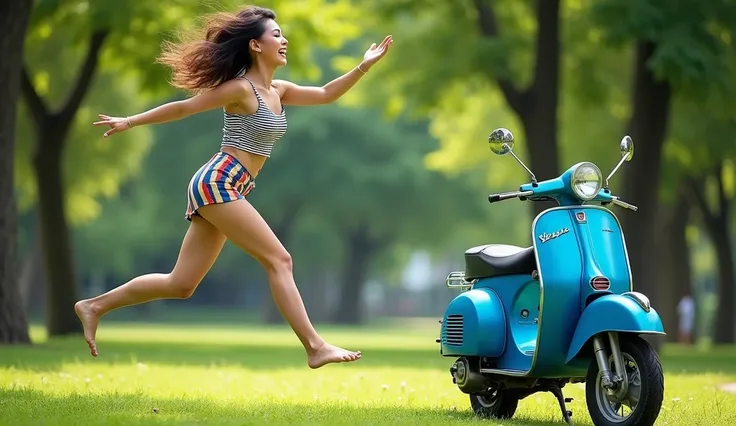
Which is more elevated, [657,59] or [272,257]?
[657,59]

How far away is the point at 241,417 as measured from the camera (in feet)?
23.0

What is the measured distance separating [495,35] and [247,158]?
13.3 metres

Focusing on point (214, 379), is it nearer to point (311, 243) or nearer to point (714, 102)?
point (714, 102)

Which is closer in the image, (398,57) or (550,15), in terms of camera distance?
(550,15)

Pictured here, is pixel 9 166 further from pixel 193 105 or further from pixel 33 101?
pixel 193 105

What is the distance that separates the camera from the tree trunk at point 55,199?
20938mm

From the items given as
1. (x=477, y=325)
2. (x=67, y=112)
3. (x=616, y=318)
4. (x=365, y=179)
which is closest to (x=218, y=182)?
(x=477, y=325)

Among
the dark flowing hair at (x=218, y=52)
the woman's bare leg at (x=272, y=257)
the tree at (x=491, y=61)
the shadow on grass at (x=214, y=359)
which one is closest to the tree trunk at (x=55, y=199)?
the shadow on grass at (x=214, y=359)

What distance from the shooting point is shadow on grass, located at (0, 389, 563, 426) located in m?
6.72

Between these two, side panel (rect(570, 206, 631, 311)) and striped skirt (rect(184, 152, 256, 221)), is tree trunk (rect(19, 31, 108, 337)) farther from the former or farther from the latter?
side panel (rect(570, 206, 631, 311))

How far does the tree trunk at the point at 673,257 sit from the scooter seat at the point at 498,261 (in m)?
21.4

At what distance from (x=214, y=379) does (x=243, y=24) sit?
13.6 feet

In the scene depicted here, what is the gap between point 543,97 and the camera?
18.9m

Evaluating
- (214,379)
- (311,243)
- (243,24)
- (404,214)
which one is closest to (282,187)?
(404,214)
